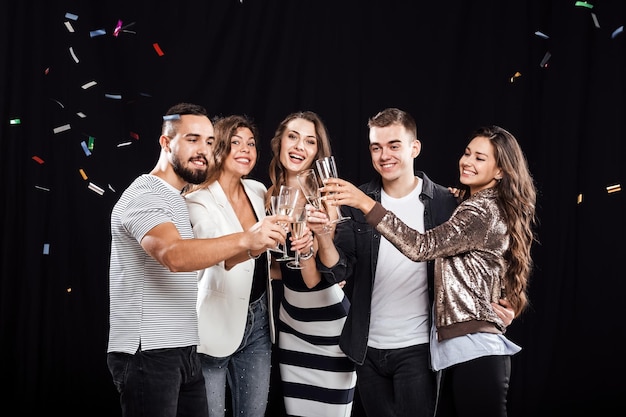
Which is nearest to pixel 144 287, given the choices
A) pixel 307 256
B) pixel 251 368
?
pixel 307 256

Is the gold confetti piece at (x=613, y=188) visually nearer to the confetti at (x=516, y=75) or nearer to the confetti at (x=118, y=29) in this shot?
the confetti at (x=516, y=75)

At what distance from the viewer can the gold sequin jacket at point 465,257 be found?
234cm

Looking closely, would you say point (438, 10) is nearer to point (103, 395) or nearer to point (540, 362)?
point (540, 362)

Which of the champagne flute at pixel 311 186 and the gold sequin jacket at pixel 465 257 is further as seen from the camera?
the champagne flute at pixel 311 186

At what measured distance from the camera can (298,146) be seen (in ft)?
10.2

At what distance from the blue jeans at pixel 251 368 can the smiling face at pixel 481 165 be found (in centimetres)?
101

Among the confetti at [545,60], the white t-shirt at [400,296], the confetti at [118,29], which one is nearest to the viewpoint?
the white t-shirt at [400,296]

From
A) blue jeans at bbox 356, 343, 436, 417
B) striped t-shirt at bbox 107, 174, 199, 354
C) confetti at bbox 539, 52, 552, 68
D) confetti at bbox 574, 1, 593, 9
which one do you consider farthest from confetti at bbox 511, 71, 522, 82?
striped t-shirt at bbox 107, 174, 199, 354

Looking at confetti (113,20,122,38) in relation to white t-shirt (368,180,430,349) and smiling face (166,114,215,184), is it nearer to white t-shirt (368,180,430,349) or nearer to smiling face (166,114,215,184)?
smiling face (166,114,215,184)

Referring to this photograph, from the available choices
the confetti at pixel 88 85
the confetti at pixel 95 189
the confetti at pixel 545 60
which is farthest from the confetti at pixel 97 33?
the confetti at pixel 545 60

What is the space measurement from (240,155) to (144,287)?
0.99 meters

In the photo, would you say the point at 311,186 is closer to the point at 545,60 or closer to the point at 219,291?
the point at 219,291

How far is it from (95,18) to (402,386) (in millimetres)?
2718

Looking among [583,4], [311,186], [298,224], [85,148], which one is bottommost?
[298,224]
